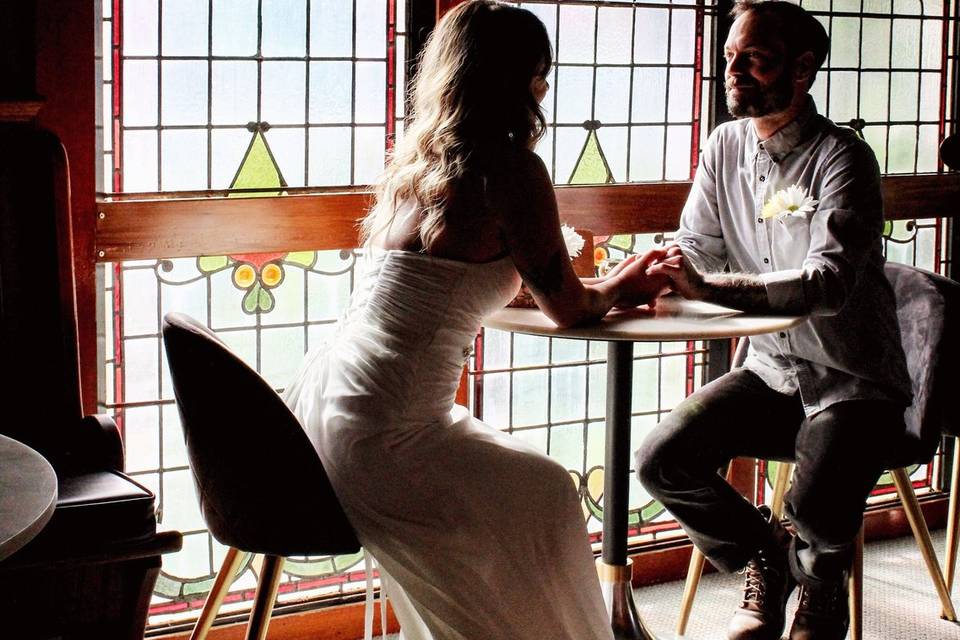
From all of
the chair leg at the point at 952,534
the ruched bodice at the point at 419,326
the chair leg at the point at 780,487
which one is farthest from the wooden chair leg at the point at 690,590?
the ruched bodice at the point at 419,326

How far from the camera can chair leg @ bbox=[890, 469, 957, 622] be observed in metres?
3.25

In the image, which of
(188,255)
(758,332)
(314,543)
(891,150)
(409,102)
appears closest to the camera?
(314,543)

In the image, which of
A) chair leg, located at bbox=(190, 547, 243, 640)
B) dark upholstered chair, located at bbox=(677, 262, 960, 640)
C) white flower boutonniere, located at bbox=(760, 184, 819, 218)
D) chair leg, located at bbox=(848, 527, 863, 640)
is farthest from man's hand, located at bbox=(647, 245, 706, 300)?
chair leg, located at bbox=(190, 547, 243, 640)

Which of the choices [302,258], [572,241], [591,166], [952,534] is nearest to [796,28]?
[591,166]

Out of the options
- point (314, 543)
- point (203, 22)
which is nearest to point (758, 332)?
point (314, 543)

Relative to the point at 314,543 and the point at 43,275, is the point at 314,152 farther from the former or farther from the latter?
the point at 314,543

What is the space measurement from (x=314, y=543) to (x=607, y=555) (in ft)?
3.13

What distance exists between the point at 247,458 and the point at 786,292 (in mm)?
1263

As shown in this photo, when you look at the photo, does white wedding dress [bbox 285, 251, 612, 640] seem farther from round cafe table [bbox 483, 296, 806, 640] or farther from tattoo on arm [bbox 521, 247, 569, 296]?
round cafe table [bbox 483, 296, 806, 640]

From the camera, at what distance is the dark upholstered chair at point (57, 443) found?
2232 millimetres

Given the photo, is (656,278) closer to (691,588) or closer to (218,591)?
(691,588)

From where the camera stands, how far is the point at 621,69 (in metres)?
3.43

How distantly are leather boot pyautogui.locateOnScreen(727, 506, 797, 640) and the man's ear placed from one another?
3.61ft

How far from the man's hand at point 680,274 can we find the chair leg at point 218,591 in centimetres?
108
